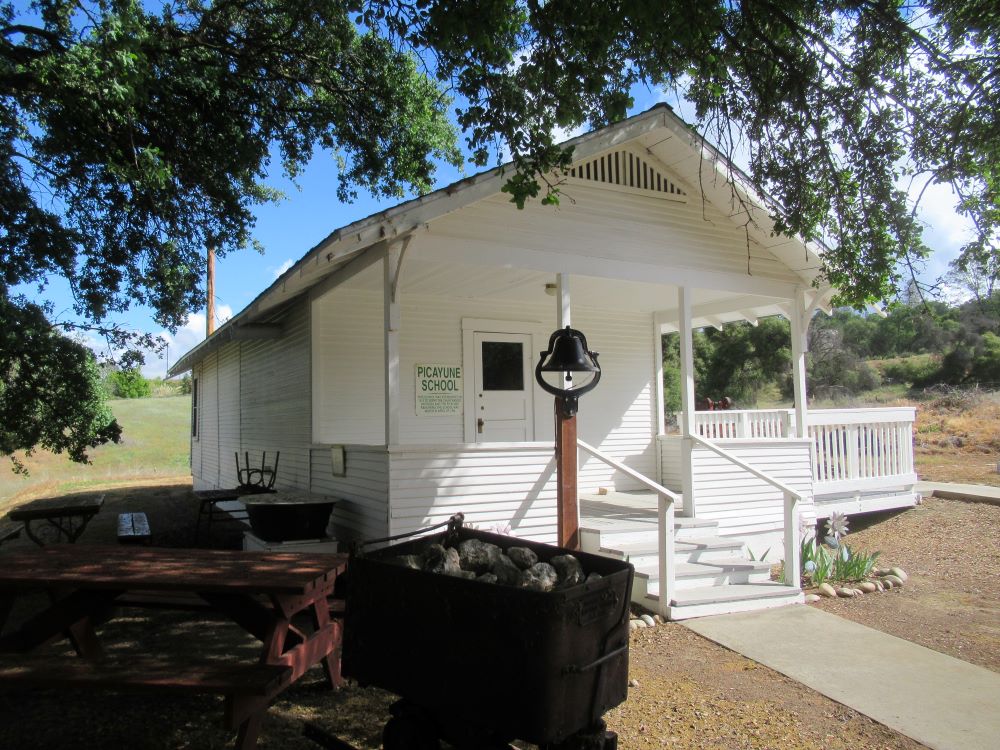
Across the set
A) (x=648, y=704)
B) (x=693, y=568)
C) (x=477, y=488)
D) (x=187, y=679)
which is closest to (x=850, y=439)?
(x=693, y=568)

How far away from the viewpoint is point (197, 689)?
328cm

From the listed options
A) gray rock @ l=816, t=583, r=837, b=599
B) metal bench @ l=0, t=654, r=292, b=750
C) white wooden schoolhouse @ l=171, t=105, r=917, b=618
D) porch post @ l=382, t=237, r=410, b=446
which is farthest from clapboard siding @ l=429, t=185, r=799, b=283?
metal bench @ l=0, t=654, r=292, b=750

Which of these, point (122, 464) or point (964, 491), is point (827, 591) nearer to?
point (964, 491)

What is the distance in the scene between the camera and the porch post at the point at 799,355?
9297mm

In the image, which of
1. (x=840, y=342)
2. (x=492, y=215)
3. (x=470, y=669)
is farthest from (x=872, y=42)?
(x=840, y=342)

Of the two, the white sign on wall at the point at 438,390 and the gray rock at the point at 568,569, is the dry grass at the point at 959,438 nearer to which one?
the white sign on wall at the point at 438,390

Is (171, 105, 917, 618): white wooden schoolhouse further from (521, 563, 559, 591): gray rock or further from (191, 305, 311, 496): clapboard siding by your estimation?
(521, 563, 559, 591): gray rock

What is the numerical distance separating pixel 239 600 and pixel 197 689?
A: 838mm

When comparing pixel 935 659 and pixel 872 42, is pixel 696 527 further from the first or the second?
pixel 872 42

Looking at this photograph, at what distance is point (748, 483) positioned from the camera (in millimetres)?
8641

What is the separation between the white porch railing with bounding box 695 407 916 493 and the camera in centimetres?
1010

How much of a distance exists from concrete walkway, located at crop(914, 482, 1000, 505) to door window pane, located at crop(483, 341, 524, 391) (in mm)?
7171

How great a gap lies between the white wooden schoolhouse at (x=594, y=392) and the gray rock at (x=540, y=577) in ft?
10.4

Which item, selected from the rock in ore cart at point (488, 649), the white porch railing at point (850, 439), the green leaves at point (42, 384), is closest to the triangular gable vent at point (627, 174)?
the white porch railing at point (850, 439)
